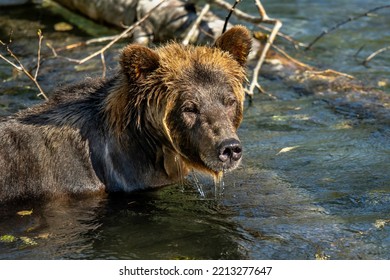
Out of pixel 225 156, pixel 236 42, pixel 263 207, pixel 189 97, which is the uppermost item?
pixel 236 42

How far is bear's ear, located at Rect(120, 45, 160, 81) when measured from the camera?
7671mm

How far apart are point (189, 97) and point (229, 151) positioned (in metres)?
0.69

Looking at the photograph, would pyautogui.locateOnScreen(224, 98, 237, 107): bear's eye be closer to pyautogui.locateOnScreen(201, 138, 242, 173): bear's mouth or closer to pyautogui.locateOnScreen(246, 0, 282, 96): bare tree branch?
pyautogui.locateOnScreen(201, 138, 242, 173): bear's mouth

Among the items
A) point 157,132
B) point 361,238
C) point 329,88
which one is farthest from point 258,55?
point 361,238

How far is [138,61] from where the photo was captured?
775 cm

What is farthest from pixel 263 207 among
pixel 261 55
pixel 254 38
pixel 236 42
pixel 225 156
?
pixel 254 38

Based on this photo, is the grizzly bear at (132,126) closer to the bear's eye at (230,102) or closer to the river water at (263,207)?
the bear's eye at (230,102)

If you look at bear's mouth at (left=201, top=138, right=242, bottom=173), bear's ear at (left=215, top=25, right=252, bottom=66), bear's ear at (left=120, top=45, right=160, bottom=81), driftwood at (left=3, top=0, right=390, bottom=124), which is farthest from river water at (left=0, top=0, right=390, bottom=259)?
bear's ear at (left=215, top=25, right=252, bottom=66)

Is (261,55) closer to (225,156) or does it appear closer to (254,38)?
(254,38)

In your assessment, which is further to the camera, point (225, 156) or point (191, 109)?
point (191, 109)

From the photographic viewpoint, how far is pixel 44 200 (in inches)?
323

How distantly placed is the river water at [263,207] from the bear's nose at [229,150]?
2.13 feet
